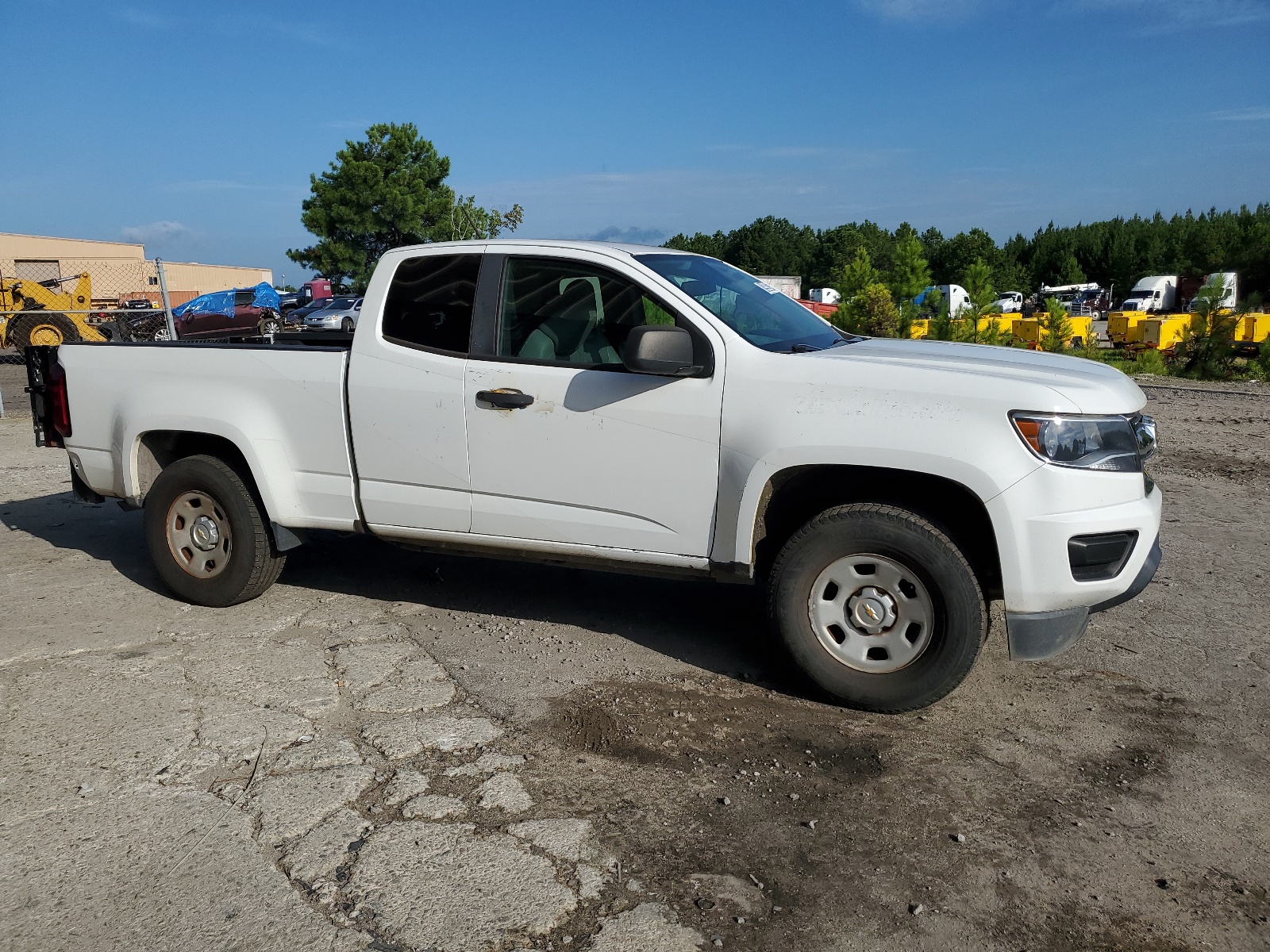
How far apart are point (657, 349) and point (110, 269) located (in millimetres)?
58661

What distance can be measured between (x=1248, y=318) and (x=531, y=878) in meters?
20.5

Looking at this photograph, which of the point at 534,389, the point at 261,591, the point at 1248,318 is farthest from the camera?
the point at 1248,318

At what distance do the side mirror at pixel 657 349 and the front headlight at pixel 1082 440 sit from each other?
4.33 ft

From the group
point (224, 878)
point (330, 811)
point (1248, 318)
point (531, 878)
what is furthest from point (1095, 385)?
point (1248, 318)

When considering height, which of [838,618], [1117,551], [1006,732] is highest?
[1117,551]

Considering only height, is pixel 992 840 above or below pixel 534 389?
below

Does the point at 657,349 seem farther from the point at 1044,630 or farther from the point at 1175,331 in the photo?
the point at 1175,331

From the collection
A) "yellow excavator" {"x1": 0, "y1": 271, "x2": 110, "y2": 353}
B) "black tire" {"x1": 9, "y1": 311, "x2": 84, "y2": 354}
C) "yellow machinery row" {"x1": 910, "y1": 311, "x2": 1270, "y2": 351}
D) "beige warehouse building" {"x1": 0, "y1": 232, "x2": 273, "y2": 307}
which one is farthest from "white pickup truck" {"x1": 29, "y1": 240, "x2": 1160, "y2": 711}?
"beige warehouse building" {"x1": 0, "y1": 232, "x2": 273, "y2": 307}

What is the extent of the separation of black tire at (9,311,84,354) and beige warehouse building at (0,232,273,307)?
21164 mm

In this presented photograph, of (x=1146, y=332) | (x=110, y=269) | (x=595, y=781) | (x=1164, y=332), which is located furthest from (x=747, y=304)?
(x=110, y=269)

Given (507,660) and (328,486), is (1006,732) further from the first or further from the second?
(328,486)

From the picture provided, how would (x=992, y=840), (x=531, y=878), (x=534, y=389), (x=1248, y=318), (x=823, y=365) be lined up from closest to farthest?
(x=531, y=878), (x=992, y=840), (x=823, y=365), (x=534, y=389), (x=1248, y=318)

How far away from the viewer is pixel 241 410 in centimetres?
530

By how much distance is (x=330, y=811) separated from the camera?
3486mm
